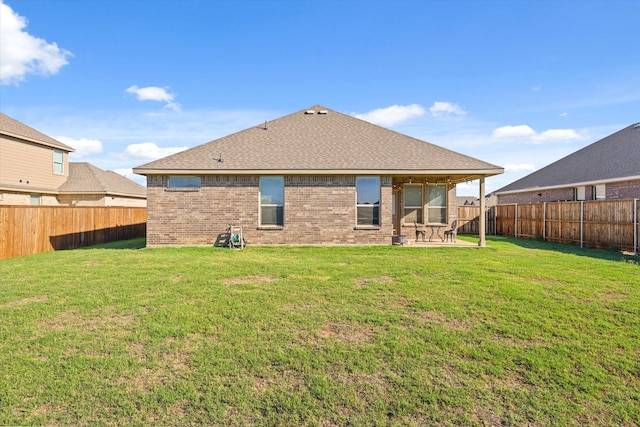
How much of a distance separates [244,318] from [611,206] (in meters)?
14.9

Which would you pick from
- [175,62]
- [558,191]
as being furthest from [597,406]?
[558,191]

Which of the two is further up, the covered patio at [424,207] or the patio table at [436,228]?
the covered patio at [424,207]

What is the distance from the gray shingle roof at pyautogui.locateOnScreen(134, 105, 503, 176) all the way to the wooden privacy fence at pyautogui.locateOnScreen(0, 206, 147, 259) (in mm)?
4334

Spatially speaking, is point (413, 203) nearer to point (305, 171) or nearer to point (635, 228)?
point (305, 171)

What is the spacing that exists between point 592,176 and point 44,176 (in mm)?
31484

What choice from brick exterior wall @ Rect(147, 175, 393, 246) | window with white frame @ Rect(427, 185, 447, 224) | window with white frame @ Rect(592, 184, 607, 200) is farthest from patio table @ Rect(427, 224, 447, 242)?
window with white frame @ Rect(592, 184, 607, 200)

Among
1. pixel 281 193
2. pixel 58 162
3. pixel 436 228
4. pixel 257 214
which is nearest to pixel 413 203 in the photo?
pixel 436 228

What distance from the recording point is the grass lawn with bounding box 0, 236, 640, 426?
9.09ft

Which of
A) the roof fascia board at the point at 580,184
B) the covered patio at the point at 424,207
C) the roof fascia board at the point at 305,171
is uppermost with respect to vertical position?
the roof fascia board at the point at 580,184

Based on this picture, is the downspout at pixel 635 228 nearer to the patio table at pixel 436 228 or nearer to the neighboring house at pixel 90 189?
the patio table at pixel 436 228

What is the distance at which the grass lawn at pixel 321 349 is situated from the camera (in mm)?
2770

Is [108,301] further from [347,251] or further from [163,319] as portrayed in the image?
[347,251]

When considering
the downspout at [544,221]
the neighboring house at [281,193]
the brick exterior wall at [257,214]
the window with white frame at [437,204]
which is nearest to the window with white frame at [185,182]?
the neighboring house at [281,193]

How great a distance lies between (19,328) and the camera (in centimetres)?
439
